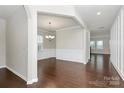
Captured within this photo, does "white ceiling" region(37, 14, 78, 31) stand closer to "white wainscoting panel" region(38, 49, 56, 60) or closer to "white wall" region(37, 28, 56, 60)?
"white wall" region(37, 28, 56, 60)

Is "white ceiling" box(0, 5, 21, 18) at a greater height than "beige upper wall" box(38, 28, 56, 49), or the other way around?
"white ceiling" box(0, 5, 21, 18)

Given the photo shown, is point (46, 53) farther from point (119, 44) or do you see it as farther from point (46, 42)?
point (119, 44)

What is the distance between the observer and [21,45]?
122 inches

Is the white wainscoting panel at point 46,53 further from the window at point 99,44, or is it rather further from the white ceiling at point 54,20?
the window at point 99,44

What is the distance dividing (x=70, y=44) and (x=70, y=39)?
1.23 ft

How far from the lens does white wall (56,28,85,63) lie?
5906 millimetres

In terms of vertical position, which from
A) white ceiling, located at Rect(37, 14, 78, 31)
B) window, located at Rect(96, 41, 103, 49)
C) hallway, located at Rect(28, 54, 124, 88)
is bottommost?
hallway, located at Rect(28, 54, 124, 88)

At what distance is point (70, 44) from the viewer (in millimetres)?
6484

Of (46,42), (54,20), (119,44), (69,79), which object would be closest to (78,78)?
(69,79)

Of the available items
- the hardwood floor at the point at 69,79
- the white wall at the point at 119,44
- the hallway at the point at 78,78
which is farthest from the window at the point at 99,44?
the hardwood floor at the point at 69,79

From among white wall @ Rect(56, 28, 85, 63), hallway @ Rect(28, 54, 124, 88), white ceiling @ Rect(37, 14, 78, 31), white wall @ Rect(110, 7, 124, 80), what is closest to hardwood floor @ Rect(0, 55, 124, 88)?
hallway @ Rect(28, 54, 124, 88)

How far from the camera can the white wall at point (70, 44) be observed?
5.91 m
